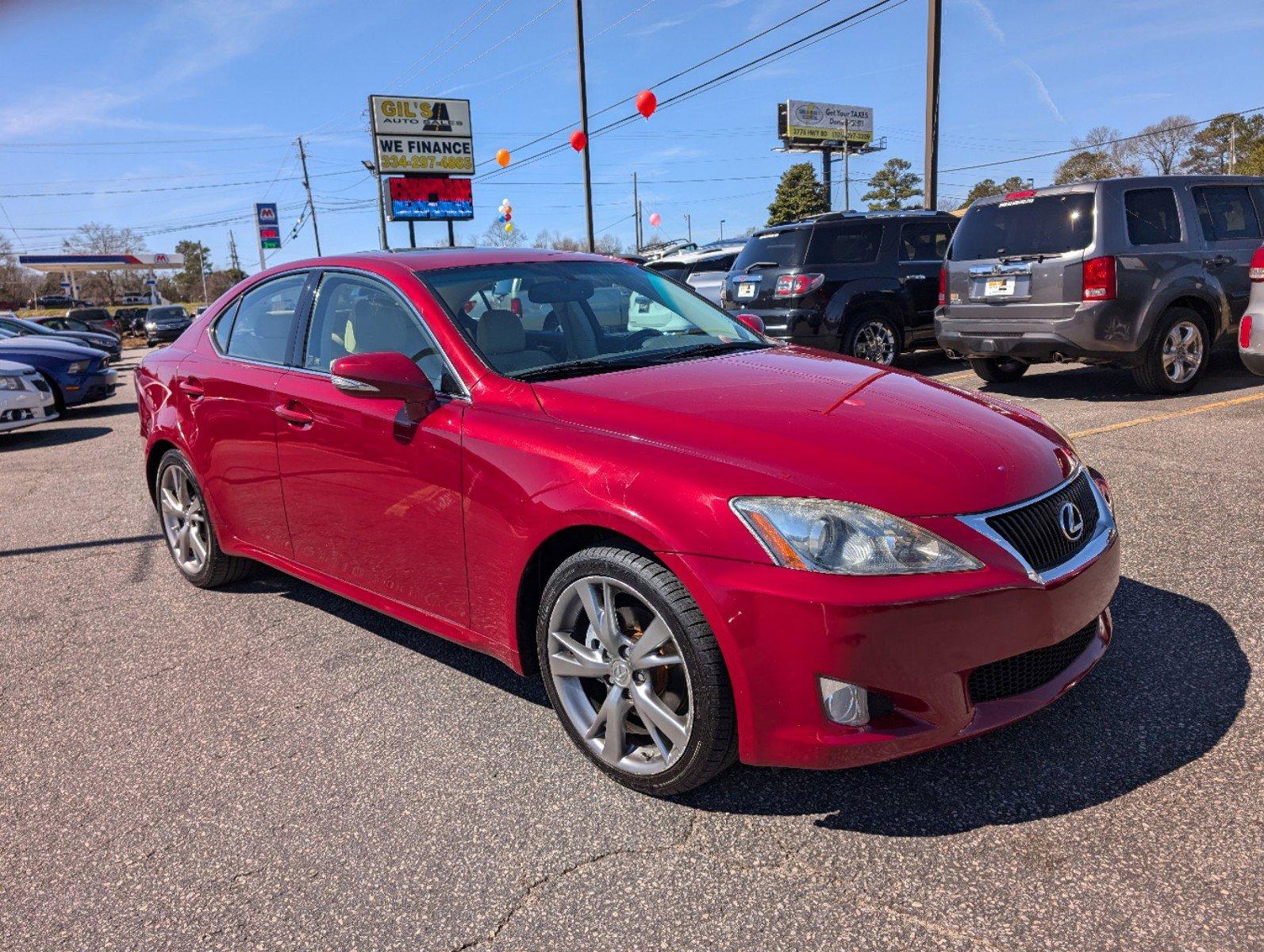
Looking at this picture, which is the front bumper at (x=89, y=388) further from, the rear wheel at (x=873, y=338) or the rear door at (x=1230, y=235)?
the rear door at (x=1230, y=235)

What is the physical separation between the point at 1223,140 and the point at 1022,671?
7754cm

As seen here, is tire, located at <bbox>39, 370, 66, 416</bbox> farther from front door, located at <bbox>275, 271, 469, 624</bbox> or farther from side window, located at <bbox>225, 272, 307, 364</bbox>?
front door, located at <bbox>275, 271, 469, 624</bbox>

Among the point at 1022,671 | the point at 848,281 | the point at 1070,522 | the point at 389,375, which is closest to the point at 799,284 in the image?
the point at 848,281

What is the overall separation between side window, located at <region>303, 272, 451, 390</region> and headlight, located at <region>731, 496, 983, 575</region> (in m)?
1.38

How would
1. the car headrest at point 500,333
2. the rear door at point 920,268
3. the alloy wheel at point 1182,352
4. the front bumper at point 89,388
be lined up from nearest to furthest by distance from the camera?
the car headrest at point 500,333, the alloy wheel at point 1182,352, the rear door at point 920,268, the front bumper at point 89,388

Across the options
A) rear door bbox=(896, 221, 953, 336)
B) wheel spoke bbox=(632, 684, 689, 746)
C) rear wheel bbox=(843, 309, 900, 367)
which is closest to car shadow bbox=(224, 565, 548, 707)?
wheel spoke bbox=(632, 684, 689, 746)

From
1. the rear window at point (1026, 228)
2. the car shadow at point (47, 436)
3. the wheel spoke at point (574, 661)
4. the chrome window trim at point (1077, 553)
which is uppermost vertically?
the rear window at point (1026, 228)

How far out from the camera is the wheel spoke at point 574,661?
2.84m

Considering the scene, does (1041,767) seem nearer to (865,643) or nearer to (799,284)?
(865,643)

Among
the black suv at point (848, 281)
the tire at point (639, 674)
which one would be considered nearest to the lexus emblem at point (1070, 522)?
the tire at point (639, 674)

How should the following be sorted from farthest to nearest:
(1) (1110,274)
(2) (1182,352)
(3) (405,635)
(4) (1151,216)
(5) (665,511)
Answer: (2) (1182,352)
(4) (1151,216)
(1) (1110,274)
(3) (405,635)
(5) (665,511)

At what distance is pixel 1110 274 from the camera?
7.95 m

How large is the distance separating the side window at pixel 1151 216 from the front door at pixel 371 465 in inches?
270

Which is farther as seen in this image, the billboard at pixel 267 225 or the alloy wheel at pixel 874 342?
the billboard at pixel 267 225
